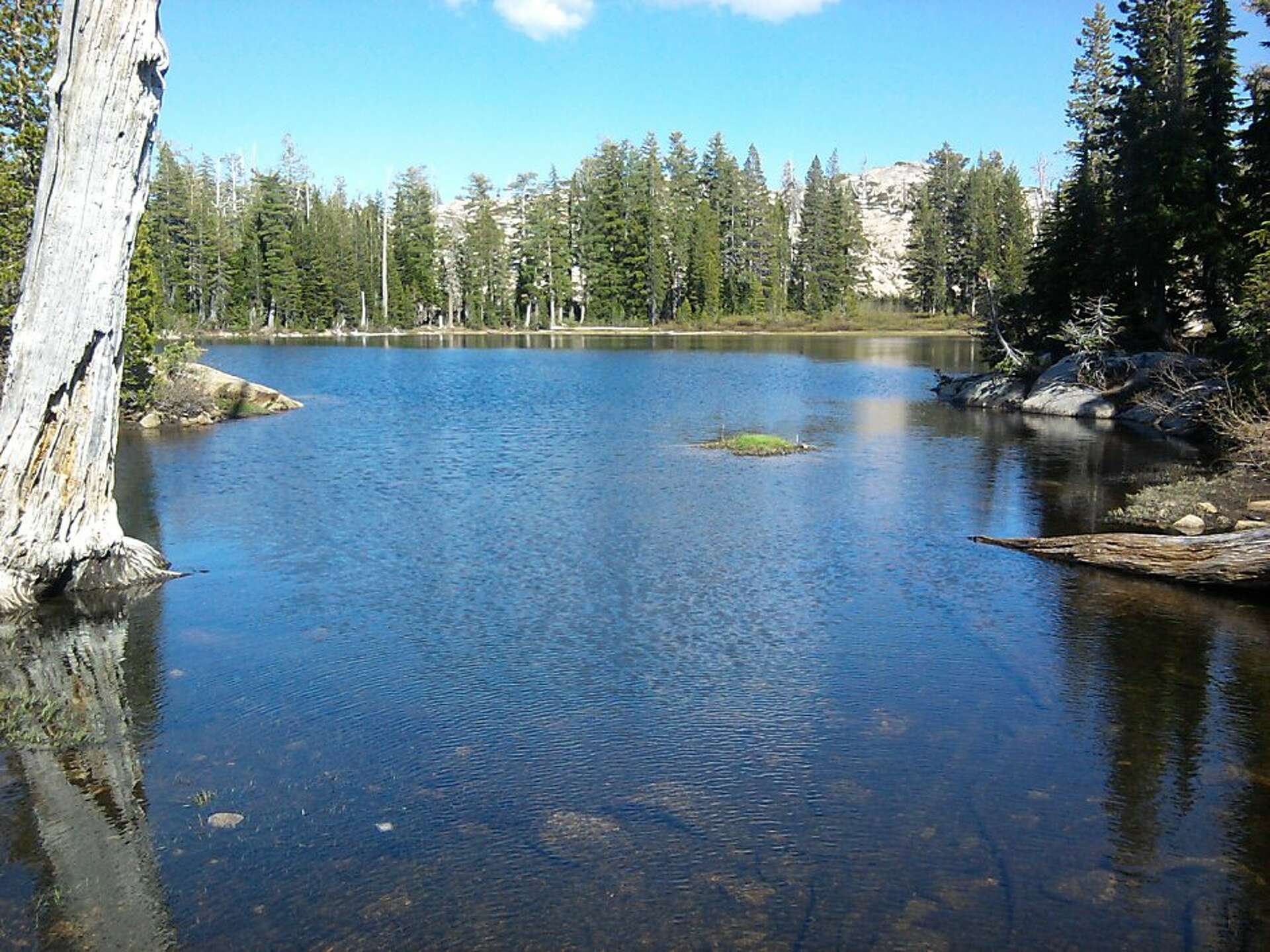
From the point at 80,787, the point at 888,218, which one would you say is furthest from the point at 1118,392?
the point at 888,218

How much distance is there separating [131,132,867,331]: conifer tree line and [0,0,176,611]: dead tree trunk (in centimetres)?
8043

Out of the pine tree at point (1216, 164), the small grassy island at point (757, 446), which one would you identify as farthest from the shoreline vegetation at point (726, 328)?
the small grassy island at point (757, 446)

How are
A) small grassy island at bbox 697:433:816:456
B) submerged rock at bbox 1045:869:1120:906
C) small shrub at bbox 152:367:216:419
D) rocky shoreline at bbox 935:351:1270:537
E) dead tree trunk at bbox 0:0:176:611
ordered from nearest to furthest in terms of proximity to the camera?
submerged rock at bbox 1045:869:1120:906
dead tree trunk at bbox 0:0:176:611
rocky shoreline at bbox 935:351:1270:537
small grassy island at bbox 697:433:816:456
small shrub at bbox 152:367:216:419

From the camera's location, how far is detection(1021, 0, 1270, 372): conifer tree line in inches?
1321

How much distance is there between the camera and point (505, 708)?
10.4 metres

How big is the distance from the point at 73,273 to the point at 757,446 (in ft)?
58.2

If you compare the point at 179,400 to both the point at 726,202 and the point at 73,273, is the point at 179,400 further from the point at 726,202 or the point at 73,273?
the point at 726,202

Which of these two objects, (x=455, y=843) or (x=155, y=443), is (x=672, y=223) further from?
(x=455, y=843)

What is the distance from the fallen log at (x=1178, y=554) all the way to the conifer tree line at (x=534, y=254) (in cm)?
8217

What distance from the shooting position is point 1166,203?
118 ft

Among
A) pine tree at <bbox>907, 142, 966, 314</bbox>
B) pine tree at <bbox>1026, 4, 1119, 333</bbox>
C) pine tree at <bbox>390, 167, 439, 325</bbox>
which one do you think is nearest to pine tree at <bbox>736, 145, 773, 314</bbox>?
pine tree at <bbox>907, 142, 966, 314</bbox>

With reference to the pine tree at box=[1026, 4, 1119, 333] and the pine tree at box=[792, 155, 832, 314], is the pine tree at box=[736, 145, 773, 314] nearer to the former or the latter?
the pine tree at box=[792, 155, 832, 314]

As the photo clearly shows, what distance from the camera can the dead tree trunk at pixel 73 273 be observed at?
12.6 metres

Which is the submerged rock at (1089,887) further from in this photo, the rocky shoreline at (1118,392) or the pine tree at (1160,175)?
the pine tree at (1160,175)
